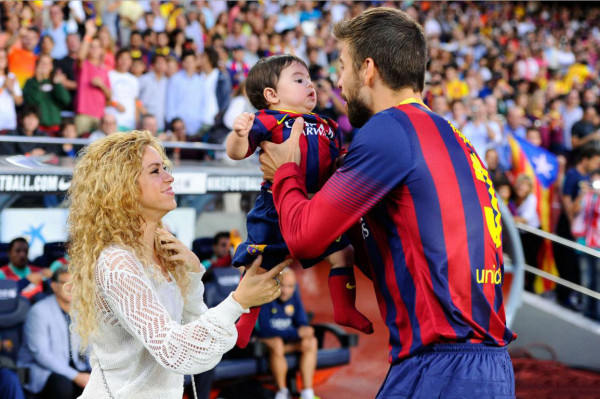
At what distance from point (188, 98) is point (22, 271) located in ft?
13.2

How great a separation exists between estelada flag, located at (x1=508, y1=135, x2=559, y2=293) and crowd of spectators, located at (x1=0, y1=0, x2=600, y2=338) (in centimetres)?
11

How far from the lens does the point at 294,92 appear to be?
118 inches

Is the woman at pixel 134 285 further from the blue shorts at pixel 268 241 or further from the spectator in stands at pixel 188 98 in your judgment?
the spectator in stands at pixel 188 98

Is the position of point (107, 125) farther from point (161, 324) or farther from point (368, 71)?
point (368, 71)

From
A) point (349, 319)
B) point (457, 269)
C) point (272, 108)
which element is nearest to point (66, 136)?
point (272, 108)

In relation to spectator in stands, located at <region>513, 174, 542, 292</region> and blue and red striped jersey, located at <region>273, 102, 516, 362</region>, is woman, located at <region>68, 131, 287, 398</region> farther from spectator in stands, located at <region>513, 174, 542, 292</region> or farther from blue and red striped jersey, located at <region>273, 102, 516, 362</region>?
spectator in stands, located at <region>513, 174, 542, 292</region>

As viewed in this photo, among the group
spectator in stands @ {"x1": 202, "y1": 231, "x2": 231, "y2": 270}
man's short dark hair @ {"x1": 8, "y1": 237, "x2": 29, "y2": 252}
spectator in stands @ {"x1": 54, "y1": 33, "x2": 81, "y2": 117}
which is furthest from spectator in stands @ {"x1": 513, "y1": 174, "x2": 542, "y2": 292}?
man's short dark hair @ {"x1": 8, "y1": 237, "x2": 29, "y2": 252}

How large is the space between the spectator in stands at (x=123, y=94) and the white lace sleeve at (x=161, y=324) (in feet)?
21.0

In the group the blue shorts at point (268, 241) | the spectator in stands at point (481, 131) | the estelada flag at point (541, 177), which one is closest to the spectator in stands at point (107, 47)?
the spectator in stands at point (481, 131)

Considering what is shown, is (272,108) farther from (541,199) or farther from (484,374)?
(541,199)

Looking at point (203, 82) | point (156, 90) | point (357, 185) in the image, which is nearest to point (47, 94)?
point (156, 90)

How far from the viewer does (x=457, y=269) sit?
7.21 ft

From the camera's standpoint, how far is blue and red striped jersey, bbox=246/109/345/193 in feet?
8.98

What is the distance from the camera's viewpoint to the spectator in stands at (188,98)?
379 inches
